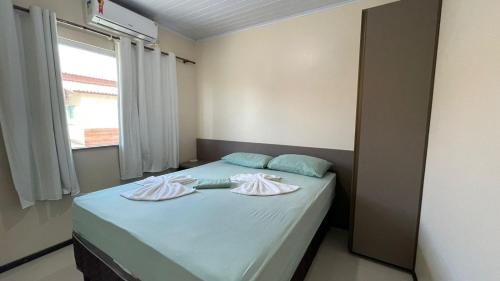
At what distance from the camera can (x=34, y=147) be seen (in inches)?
71.5

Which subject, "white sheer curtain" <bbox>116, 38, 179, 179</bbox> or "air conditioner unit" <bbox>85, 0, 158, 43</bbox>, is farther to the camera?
"white sheer curtain" <bbox>116, 38, 179, 179</bbox>

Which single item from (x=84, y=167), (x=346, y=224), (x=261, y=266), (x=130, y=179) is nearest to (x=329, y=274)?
(x=346, y=224)

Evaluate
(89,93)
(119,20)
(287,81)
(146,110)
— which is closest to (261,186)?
(287,81)

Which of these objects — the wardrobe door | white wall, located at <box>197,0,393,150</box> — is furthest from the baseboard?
the wardrobe door

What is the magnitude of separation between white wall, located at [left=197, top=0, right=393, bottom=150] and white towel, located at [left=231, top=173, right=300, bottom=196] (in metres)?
0.90

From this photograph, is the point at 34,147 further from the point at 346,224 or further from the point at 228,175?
the point at 346,224

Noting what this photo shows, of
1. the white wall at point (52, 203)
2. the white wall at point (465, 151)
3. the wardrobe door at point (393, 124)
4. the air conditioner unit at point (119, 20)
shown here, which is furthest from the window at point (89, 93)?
the white wall at point (465, 151)

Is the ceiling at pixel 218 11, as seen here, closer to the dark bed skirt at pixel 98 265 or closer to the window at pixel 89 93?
the window at pixel 89 93

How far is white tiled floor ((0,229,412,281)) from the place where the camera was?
65.5 inches

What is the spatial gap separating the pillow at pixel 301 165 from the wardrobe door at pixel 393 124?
0.40 metres

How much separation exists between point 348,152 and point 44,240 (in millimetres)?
3338

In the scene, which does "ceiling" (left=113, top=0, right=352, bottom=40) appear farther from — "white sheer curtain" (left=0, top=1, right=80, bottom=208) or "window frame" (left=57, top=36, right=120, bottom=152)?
"white sheer curtain" (left=0, top=1, right=80, bottom=208)

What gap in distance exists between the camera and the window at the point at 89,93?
2.11 m

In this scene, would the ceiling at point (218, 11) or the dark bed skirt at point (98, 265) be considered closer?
the dark bed skirt at point (98, 265)
